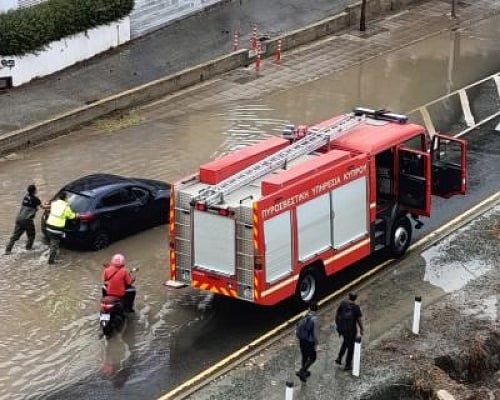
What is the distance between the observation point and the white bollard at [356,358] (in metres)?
15.5

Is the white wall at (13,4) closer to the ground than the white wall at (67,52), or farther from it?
farther from it

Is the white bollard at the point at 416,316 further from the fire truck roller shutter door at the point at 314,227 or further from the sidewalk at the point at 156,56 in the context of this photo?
the sidewalk at the point at 156,56

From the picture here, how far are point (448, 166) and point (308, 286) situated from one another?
13.5 ft

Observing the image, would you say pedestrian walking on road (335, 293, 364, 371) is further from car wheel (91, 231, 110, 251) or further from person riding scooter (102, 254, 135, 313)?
car wheel (91, 231, 110, 251)

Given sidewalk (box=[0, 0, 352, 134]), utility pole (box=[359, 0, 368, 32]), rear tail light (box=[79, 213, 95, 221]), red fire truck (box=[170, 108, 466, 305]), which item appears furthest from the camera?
utility pole (box=[359, 0, 368, 32])

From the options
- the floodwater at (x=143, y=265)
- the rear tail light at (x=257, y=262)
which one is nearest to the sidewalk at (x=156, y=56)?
the floodwater at (x=143, y=265)

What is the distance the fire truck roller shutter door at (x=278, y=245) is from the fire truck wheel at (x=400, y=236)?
127 inches

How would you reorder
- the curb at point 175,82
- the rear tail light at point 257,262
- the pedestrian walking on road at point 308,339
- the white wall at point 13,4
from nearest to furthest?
the pedestrian walking on road at point 308,339 < the rear tail light at point 257,262 < the curb at point 175,82 < the white wall at point 13,4

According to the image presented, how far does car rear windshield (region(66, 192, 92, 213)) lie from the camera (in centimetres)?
1981

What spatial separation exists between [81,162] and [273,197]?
905cm

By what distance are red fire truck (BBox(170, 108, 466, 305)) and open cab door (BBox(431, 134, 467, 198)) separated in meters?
0.02

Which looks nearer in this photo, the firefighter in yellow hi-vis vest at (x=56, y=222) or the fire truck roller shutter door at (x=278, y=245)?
the fire truck roller shutter door at (x=278, y=245)

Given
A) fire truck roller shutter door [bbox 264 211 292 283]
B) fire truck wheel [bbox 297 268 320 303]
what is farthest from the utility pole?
fire truck roller shutter door [bbox 264 211 292 283]

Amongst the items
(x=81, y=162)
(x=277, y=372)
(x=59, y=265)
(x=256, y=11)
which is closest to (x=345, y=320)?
(x=277, y=372)
